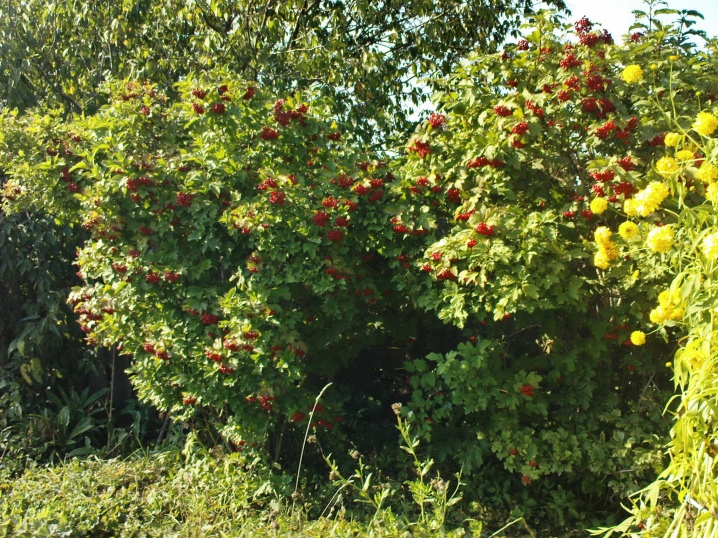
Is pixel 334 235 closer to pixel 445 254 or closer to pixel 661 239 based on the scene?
pixel 445 254

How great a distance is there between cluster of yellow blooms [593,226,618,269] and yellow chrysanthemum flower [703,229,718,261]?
63 cm

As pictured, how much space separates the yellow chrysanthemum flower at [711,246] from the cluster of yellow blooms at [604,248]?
629 mm

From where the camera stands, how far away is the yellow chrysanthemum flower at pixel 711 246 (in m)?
2.57

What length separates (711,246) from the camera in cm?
258

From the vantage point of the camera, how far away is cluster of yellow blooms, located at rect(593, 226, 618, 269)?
3225 mm

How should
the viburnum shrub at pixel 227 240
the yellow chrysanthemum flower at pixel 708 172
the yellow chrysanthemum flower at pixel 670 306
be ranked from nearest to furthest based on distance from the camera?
the yellow chrysanthemum flower at pixel 708 172
the yellow chrysanthemum flower at pixel 670 306
the viburnum shrub at pixel 227 240

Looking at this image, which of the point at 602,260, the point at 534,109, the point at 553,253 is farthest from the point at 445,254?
the point at 534,109

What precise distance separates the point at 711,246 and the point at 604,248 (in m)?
0.70

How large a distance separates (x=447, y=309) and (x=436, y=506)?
997mm

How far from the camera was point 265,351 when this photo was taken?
3760mm

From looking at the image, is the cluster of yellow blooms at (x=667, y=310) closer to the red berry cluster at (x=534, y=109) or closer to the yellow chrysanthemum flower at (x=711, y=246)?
the yellow chrysanthemum flower at (x=711, y=246)

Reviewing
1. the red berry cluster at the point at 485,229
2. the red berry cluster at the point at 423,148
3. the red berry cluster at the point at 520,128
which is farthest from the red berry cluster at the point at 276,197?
the red berry cluster at the point at 520,128

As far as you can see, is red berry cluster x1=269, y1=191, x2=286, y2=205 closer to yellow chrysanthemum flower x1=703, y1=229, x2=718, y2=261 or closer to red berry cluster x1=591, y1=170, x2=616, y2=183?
red berry cluster x1=591, y1=170, x2=616, y2=183

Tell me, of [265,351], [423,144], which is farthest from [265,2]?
[265,351]
